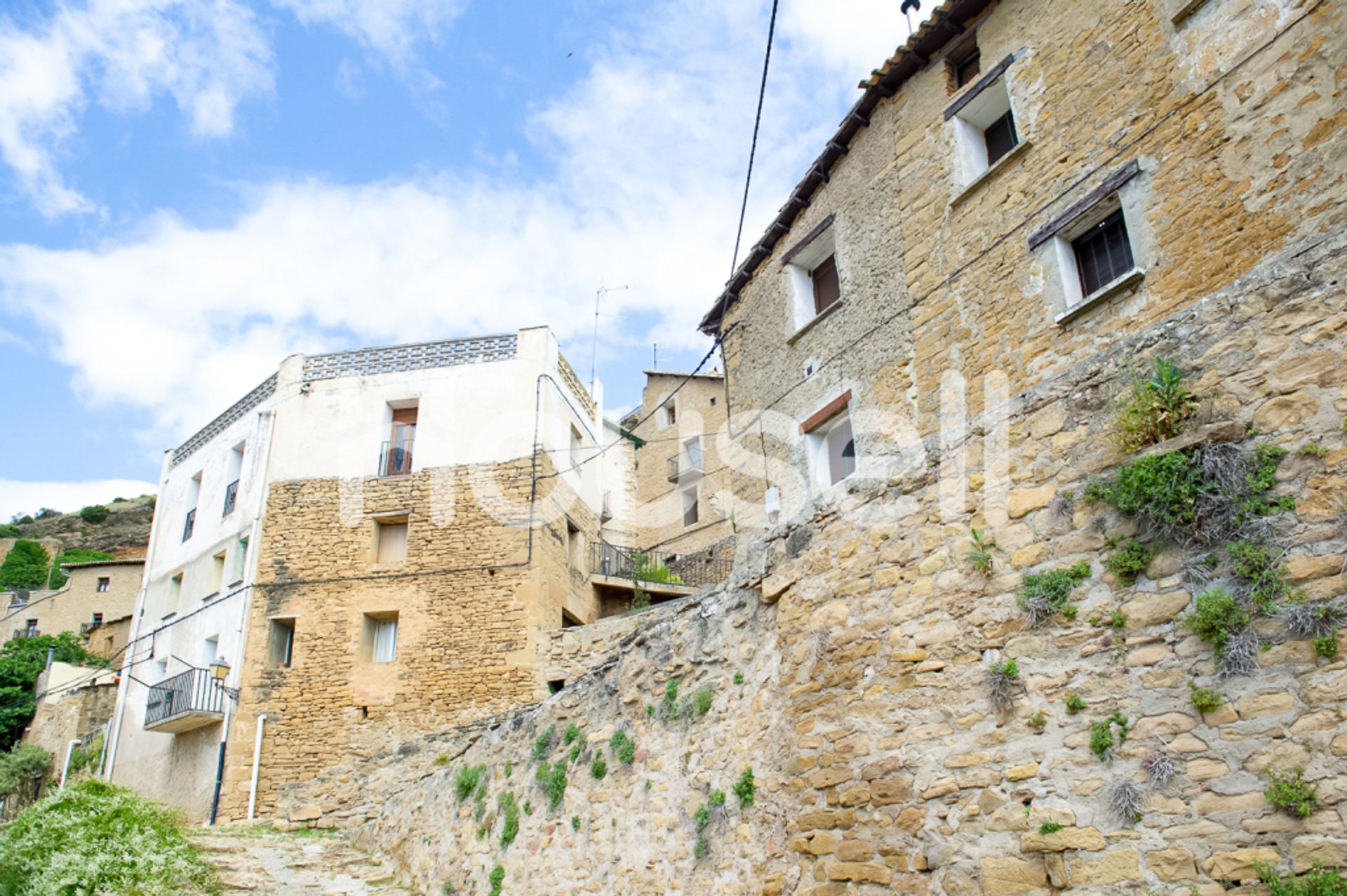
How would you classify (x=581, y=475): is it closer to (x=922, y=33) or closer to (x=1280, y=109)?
(x=922, y=33)

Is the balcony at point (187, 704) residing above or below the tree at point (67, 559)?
below

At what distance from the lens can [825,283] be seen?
1510 cm

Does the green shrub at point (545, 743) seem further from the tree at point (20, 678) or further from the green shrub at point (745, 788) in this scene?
the tree at point (20, 678)

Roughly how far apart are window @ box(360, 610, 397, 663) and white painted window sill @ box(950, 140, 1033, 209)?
Result: 12.2 m

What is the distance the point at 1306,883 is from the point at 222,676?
17.1 m

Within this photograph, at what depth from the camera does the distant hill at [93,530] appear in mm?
53000

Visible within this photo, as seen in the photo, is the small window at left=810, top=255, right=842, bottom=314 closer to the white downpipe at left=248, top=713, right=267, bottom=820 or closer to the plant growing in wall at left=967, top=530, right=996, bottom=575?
the plant growing in wall at left=967, top=530, right=996, bottom=575

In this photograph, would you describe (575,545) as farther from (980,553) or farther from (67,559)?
(67,559)

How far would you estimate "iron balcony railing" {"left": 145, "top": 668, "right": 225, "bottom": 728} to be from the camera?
17703 mm

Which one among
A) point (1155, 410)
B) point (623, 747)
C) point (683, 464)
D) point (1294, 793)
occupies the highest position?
point (683, 464)

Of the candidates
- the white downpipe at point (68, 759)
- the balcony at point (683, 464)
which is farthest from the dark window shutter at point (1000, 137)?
the white downpipe at point (68, 759)

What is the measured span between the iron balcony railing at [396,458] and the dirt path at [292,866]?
292 inches

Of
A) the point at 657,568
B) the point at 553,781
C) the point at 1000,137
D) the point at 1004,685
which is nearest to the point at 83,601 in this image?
the point at 657,568

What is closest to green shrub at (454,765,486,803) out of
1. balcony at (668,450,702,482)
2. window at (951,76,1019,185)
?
window at (951,76,1019,185)
